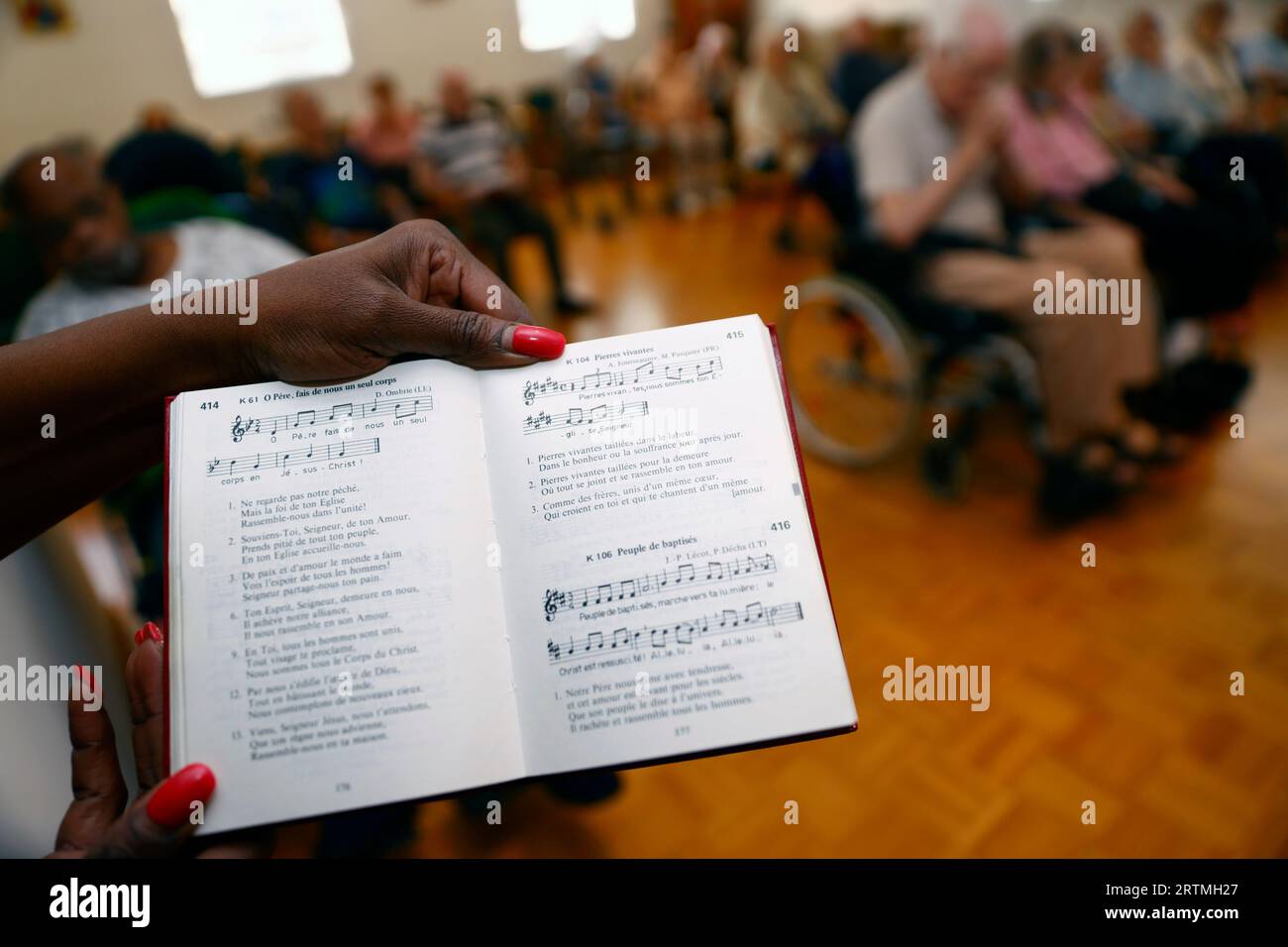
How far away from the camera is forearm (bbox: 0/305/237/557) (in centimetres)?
76

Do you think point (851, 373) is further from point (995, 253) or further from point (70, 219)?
point (70, 219)


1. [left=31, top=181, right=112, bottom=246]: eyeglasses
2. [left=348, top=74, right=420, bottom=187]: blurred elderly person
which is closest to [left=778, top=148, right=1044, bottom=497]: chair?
[left=31, top=181, right=112, bottom=246]: eyeglasses

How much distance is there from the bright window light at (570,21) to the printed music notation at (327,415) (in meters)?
6.84

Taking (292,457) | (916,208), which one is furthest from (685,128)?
(292,457)

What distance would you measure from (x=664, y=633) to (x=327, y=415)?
15.3 inches

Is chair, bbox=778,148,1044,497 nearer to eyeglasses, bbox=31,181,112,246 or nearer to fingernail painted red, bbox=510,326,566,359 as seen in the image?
fingernail painted red, bbox=510,326,566,359

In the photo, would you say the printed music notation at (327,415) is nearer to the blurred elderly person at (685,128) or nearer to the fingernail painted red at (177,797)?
the fingernail painted red at (177,797)

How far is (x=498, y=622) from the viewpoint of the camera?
0.65 metres

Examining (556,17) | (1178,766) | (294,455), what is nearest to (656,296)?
(1178,766)

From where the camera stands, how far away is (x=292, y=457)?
0.67 metres

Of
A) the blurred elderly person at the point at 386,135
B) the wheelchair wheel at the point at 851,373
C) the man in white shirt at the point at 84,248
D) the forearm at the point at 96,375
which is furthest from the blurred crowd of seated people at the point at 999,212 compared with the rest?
the forearm at the point at 96,375

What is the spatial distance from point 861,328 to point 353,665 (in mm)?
2021

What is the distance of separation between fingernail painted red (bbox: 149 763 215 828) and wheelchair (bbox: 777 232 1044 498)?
4.43ft
